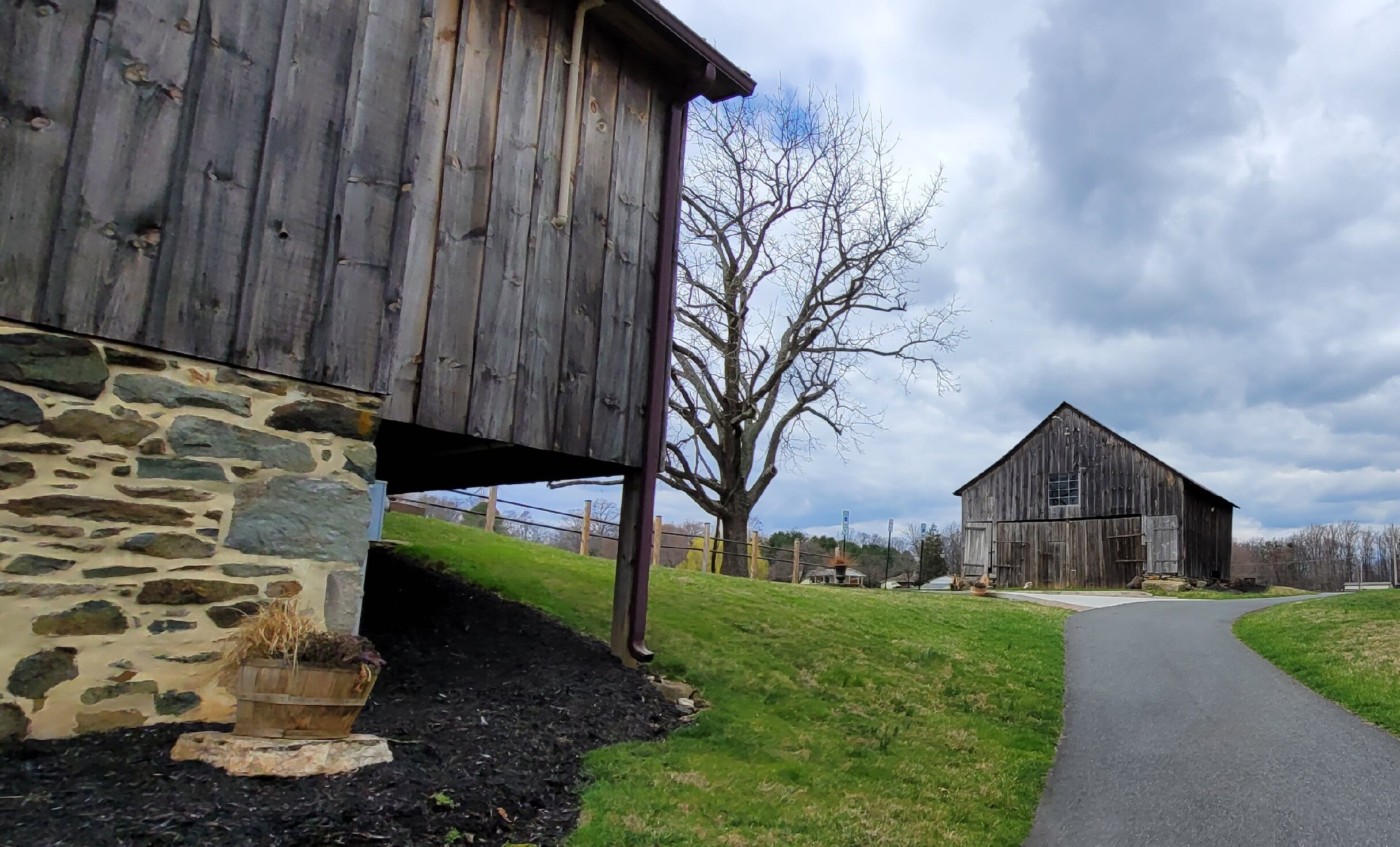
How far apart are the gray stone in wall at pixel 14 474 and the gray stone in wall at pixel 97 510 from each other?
77 millimetres

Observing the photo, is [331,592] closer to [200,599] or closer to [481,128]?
[200,599]

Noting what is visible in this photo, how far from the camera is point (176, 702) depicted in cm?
411

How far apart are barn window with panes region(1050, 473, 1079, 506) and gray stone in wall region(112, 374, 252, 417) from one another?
29358 millimetres

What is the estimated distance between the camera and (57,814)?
3.07 m

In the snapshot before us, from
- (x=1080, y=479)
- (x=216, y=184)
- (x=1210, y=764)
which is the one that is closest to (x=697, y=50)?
(x=216, y=184)

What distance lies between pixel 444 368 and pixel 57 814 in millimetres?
3256

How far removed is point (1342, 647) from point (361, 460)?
533 inches

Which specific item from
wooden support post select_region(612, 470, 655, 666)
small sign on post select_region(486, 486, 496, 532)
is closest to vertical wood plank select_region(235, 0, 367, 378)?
wooden support post select_region(612, 470, 655, 666)

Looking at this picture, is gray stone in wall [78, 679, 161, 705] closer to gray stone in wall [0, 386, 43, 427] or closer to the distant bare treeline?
gray stone in wall [0, 386, 43, 427]

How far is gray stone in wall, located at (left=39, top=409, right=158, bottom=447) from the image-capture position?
4.02m

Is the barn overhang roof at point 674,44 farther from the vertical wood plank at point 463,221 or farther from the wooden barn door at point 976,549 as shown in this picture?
the wooden barn door at point 976,549

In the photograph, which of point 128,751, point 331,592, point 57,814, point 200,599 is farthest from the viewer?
point 331,592

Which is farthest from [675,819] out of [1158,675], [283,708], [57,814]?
[1158,675]

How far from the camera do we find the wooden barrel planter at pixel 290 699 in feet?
12.3
